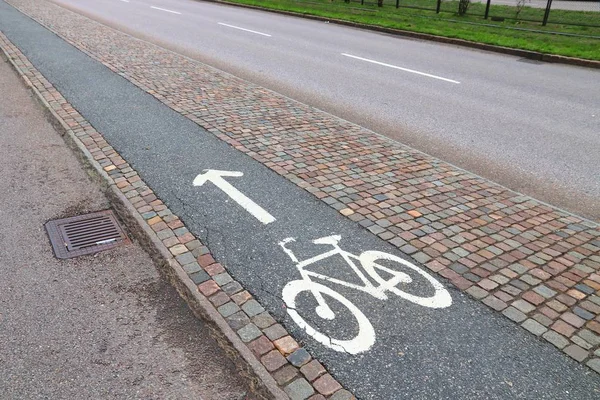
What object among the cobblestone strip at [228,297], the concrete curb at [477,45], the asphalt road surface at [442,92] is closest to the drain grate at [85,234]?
the cobblestone strip at [228,297]

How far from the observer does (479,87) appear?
434 inches

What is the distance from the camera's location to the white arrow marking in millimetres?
5238

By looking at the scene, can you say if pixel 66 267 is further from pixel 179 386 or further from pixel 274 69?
pixel 274 69

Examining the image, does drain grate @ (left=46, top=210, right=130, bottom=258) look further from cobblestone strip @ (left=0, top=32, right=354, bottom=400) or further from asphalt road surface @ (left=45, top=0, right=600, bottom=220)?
asphalt road surface @ (left=45, top=0, right=600, bottom=220)

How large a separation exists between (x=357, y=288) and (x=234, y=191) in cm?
213

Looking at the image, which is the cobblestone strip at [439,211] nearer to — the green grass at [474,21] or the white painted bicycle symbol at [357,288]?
the white painted bicycle symbol at [357,288]

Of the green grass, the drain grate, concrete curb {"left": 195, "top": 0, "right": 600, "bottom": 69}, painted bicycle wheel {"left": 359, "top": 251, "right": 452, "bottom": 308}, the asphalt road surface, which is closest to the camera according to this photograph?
painted bicycle wheel {"left": 359, "top": 251, "right": 452, "bottom": 308}

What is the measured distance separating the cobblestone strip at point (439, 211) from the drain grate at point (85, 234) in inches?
81.0

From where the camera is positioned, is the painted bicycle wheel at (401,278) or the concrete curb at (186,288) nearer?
the concrete curb at (186,288)

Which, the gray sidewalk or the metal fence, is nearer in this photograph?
A: the gray sidewalk

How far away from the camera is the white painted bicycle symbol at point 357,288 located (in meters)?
3.60

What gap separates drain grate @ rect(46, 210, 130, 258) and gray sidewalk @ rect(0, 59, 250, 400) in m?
0.10

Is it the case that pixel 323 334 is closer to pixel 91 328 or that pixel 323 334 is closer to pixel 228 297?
pixel 228 297

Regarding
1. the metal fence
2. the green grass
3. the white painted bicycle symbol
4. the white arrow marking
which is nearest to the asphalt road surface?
the green grass
